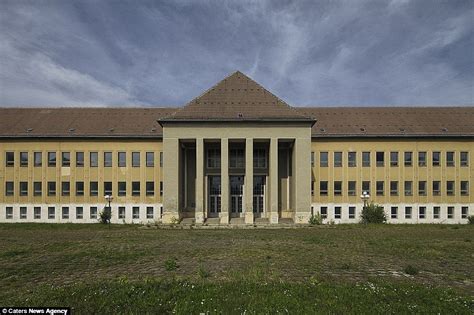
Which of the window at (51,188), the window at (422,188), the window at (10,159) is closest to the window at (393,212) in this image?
the window at (422,188)

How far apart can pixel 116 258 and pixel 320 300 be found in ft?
28.2

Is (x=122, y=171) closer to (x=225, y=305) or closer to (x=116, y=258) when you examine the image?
(x=116, y=258)

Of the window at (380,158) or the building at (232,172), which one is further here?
the window at (380,158)

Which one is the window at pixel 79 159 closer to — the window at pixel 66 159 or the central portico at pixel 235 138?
the window at pixel 66 159

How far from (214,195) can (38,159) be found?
20.2m

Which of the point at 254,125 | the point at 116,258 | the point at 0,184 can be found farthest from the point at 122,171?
the point at 116,258

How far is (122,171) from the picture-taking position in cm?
3105

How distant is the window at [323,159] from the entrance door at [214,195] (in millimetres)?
11790

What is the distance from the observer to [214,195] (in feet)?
100

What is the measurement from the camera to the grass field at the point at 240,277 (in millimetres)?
6203

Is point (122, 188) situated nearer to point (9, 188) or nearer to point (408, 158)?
point (9, 188)

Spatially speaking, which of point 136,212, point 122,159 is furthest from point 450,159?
point 122,159

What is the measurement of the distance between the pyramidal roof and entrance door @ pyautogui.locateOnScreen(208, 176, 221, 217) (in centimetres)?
734

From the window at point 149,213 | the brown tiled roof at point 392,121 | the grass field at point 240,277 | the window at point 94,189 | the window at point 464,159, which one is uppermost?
the brown tiled roof at point 392,121
